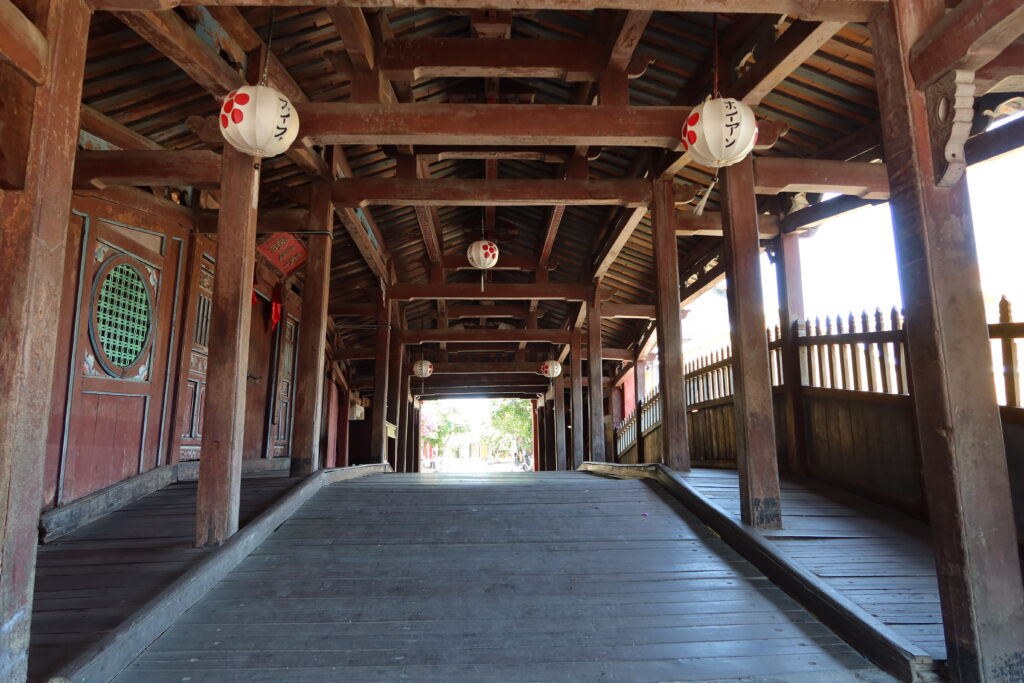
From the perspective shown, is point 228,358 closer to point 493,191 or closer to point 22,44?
point 22,44

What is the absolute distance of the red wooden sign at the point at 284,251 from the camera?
8.50m

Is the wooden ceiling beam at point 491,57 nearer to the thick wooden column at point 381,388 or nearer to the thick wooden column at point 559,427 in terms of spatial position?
the thick wooden column at point 381,388

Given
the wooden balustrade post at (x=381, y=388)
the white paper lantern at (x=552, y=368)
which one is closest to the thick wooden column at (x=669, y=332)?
the wooden balustrade post at (x=381, y=388)

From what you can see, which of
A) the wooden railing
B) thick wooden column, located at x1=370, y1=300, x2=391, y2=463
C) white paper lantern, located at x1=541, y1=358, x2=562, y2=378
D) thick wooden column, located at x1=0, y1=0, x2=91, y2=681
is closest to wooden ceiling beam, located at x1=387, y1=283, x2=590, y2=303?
thick wooden column, located at x1=370, y1=300, x2=391, y2=463

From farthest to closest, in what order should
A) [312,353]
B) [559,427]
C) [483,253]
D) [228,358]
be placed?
[559,427], [483,253], [312,353], [228,358]

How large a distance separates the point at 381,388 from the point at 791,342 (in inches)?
266

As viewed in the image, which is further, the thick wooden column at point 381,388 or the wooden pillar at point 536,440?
the wooden pillar at point 536,440

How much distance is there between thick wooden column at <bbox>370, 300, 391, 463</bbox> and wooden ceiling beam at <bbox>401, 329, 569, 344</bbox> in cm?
185

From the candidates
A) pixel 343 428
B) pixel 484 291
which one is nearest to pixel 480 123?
pixel 484 291

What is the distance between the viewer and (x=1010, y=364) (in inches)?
159

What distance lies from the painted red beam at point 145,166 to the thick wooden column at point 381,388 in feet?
18.2

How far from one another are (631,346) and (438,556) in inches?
463

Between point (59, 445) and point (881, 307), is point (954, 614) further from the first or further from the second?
point (59, 445)

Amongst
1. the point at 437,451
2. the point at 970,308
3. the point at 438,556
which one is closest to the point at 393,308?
the point at 438,556
